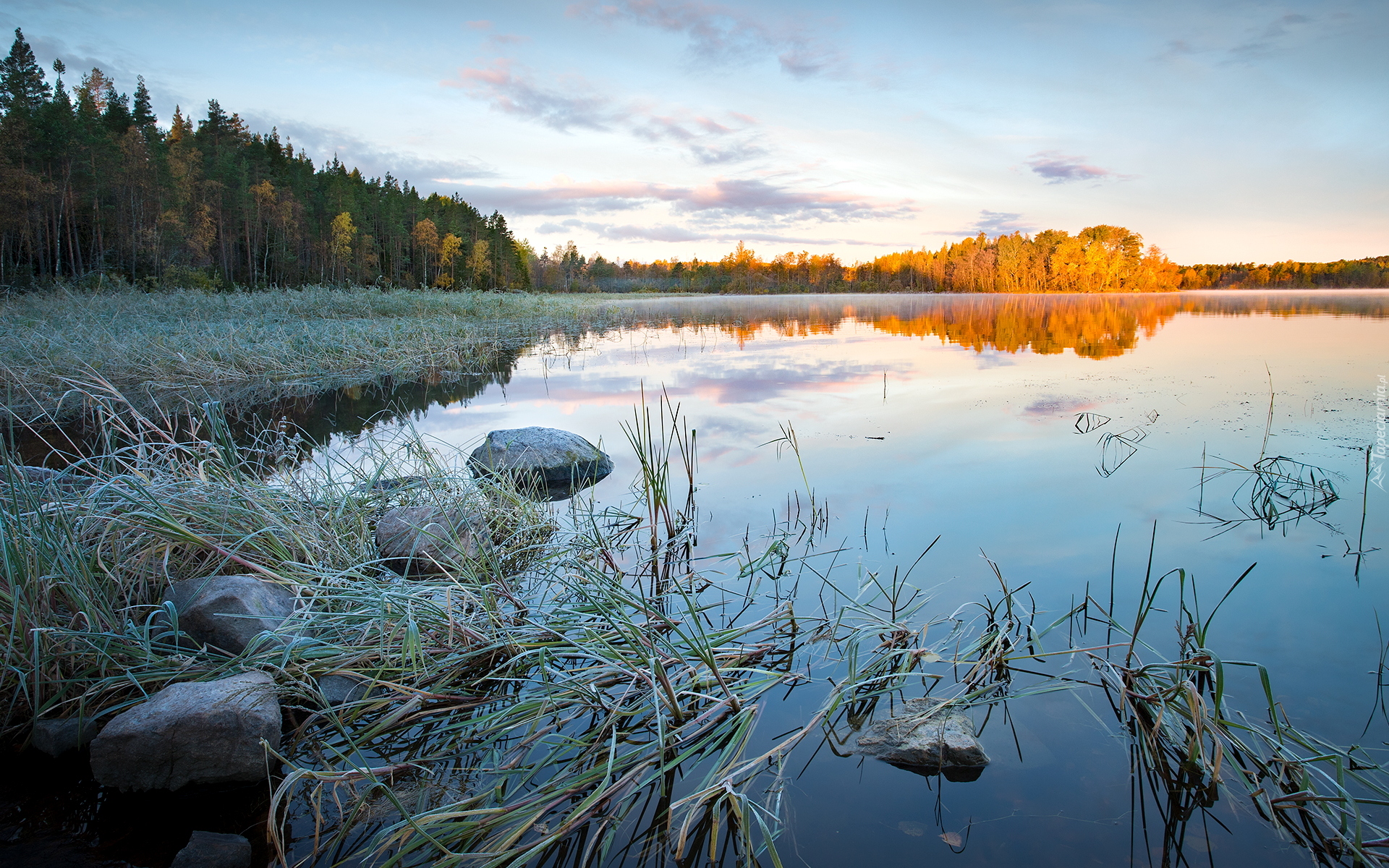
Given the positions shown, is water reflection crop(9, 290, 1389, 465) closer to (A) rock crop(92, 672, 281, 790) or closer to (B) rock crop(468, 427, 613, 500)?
(A) rock crop(92, 672, 281, 790)

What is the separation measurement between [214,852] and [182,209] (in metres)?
41.1

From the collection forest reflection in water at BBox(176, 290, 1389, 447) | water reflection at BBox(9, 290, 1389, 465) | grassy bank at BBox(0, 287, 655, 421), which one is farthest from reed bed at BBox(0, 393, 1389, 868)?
grassy bank at BBox(0, 287, 655, 421)

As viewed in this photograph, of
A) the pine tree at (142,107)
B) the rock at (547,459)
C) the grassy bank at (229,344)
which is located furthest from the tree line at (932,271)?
the rock at (547,459)

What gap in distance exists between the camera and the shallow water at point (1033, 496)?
76.0 inches

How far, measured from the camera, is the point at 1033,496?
4.62m

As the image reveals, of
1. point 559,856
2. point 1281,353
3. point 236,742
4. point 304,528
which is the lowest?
point 559,856

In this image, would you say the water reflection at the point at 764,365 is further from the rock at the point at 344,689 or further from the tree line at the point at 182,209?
the tree line at the point at 182,209

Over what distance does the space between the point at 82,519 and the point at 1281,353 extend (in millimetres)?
15486

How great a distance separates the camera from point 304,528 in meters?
3.23

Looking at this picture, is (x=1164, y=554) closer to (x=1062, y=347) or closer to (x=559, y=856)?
(x=559, y=856)

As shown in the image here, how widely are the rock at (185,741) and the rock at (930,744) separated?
1.90 m

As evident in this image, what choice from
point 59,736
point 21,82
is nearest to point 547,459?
point 59,736

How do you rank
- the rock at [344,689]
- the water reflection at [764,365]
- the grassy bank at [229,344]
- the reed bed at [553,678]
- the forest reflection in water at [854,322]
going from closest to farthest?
the reed bed at [553,678]
the rock at [344,689]
the water reflection at [764,365]
the grassy bank at [229,344]
the forest reflection in water at [854,322]

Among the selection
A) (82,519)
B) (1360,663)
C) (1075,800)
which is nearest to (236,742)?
(82,519)
